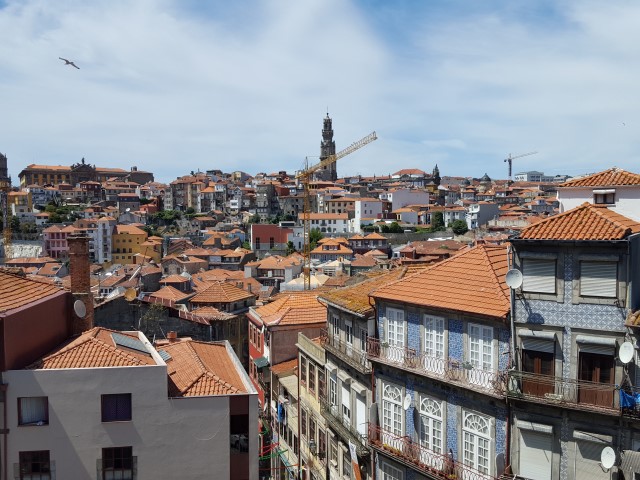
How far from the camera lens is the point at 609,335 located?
13727 millimetres

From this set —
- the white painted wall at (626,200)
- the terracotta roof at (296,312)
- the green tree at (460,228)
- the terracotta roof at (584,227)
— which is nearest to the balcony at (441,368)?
the terracotta roof at (584,227)

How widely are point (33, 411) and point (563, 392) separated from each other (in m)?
13.8

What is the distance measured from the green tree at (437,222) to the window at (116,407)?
114 metres

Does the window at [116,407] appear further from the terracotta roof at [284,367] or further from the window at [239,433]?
the terracotta roof at [284,367]

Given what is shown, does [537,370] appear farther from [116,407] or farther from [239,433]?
[116,407]

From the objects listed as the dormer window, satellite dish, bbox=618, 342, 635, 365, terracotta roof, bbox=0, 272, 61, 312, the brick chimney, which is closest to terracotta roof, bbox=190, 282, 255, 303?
the brick chimney

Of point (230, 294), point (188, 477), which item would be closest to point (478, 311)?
point (188, 477)

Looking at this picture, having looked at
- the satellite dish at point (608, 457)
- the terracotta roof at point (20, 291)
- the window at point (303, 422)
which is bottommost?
the window at point (303, 422)

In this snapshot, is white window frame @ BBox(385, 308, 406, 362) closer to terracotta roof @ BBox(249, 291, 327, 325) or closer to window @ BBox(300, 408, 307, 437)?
window @ BBox(300, 408, 307, 437)

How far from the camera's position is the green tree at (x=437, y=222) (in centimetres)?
12692

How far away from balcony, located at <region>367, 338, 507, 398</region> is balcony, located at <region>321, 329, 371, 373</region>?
936mm

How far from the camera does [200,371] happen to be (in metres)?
18.2

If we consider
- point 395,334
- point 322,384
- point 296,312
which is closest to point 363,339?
point 395,334

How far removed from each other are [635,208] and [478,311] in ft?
20.4
